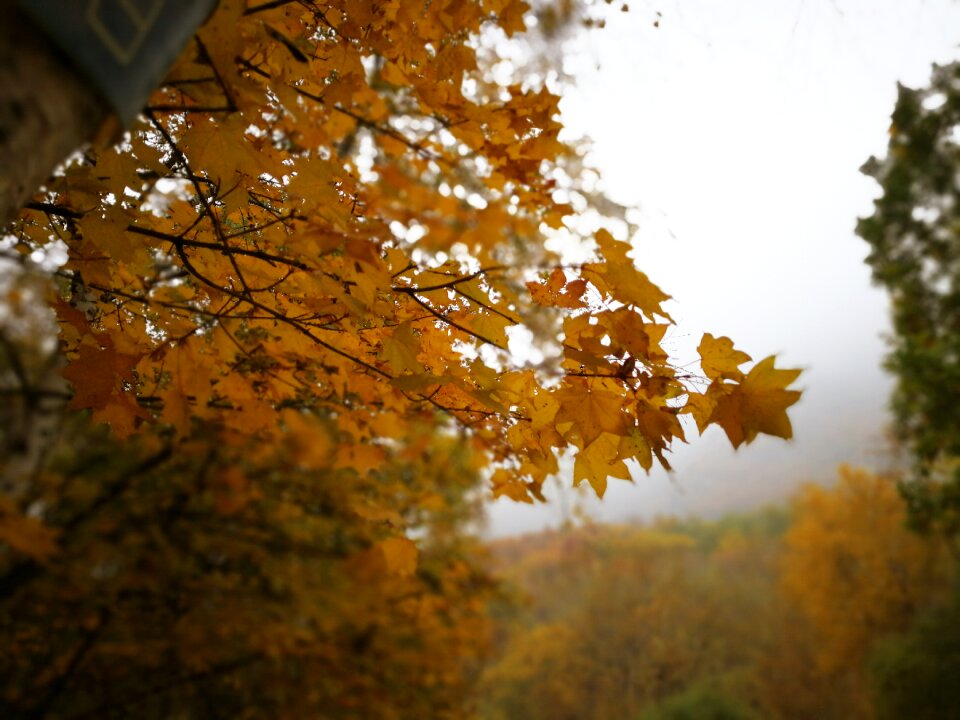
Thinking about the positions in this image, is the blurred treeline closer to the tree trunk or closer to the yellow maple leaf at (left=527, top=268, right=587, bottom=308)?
the yellow maple leaf at (left=527, top=268, right=587, bottom=308)

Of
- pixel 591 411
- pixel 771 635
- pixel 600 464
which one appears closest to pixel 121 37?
pixel 591 411

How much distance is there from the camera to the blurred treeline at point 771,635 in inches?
496

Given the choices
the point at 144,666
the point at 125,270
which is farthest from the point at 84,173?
the point at 144,666

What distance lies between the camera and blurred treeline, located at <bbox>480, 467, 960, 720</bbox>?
41.3 ft


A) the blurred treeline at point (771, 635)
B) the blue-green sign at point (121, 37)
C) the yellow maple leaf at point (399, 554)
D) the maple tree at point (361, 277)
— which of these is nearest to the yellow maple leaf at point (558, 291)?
the maple tree at point (361, 277)

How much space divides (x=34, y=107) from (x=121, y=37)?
11cm

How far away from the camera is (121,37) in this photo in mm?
541

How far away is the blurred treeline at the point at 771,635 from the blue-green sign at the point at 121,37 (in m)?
12.1

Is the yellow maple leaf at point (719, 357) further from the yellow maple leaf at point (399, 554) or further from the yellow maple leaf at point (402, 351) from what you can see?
the yellow maple leaf at point (399, 554)

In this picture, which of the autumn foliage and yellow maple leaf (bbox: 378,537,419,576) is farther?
yellow maple leaf (bbox: 378,537,419,576)

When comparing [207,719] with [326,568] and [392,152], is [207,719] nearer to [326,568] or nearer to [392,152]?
[326,568]

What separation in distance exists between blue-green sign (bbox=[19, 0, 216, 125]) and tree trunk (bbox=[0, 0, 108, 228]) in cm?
2

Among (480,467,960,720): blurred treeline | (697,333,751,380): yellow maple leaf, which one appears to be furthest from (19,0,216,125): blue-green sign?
(480,467,960,720): blurred treeline

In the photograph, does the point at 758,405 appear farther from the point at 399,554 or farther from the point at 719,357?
the point at 399,554
